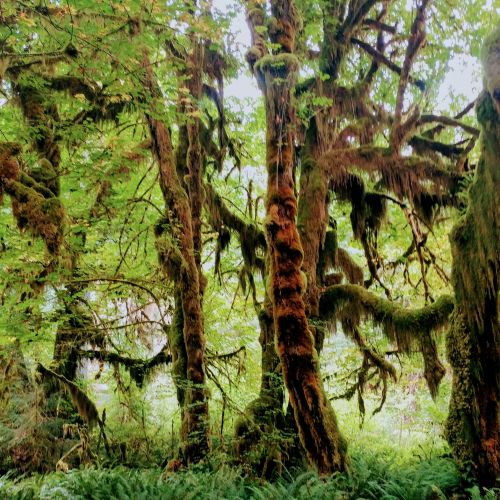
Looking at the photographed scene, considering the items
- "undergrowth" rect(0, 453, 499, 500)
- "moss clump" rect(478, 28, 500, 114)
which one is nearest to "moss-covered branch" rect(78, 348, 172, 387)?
"undergrowth" rect(0, 453, 499, 500)

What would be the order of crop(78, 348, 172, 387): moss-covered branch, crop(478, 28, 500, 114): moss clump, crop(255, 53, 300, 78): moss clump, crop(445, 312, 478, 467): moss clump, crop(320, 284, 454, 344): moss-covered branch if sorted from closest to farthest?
crop(478, 28, 500, 114): moss clump
crop(445, 312, 478, 467): moss clump
crop(255, 53, 300, 78): moss clump
crop(320, 284, 454, 344): moss-covered branch
crop(78, 348, 172, 387): moss-covered branch

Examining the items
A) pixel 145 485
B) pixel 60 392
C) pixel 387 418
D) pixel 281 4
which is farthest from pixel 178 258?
pixel 387 418

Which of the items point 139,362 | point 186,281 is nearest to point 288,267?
point 186,281

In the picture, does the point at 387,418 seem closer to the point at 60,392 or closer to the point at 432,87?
the point at 60,392

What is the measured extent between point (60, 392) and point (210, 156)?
19.1 feet

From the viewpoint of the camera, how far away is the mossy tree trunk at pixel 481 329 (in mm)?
4652

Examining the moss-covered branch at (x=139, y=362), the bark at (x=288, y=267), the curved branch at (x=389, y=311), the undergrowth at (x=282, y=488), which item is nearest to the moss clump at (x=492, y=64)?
the bark at (x=288, y=267)

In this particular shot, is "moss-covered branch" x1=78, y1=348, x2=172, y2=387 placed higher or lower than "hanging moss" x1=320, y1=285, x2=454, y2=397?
lower

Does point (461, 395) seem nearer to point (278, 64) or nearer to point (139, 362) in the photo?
point (278, 64)

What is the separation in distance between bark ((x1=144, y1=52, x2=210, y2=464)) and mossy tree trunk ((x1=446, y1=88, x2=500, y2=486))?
339 cm

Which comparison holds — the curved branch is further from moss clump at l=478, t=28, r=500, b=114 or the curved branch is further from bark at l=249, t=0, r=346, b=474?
moss clump at l=478, t=28, r=500, b=114

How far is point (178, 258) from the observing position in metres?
6.70

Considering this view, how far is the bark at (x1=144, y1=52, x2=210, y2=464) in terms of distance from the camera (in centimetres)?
639

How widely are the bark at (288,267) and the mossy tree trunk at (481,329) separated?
57.2 inches
